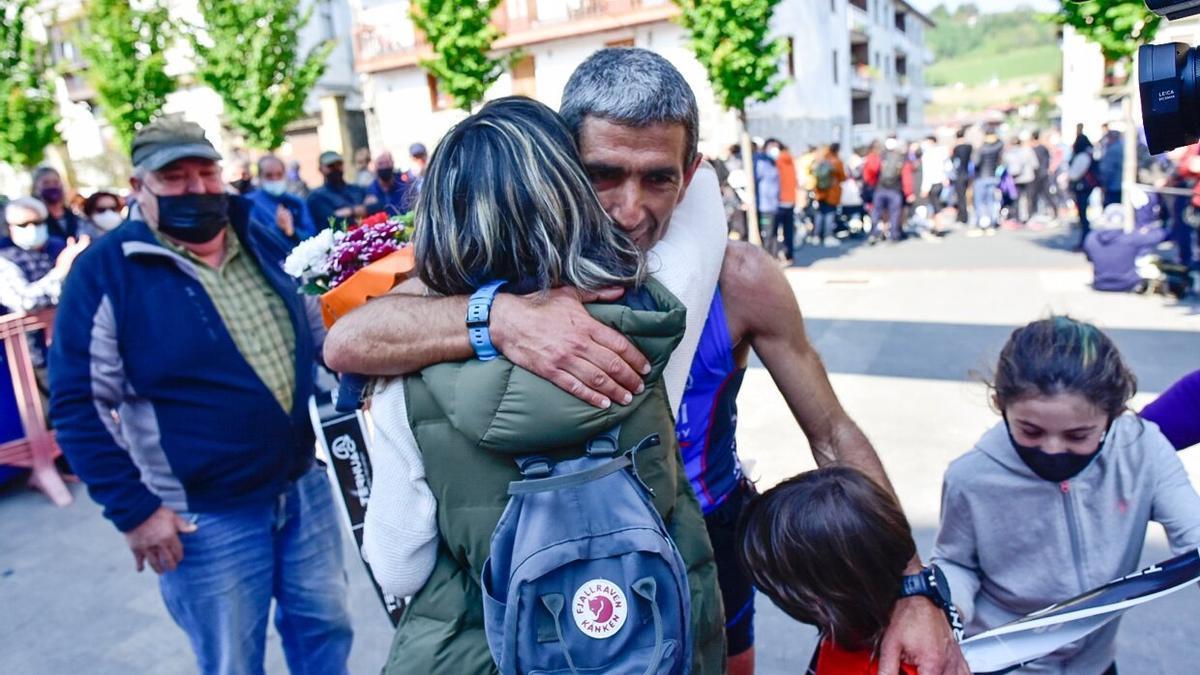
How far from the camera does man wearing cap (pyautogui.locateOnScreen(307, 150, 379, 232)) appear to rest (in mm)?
8698

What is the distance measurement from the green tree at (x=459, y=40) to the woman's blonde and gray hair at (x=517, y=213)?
18.4 m

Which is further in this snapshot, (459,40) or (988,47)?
(988,47)

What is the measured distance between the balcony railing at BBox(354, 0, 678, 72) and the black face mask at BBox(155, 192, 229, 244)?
21.7 meters

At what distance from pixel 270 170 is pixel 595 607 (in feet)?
26.6

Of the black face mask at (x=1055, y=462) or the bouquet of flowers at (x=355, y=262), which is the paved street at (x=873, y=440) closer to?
Result: the black face mask at (x=1055, y=462)

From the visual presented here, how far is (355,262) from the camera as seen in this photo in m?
1.82

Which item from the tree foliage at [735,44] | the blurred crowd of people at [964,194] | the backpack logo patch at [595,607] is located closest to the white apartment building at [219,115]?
the tree foliage at [735,44]

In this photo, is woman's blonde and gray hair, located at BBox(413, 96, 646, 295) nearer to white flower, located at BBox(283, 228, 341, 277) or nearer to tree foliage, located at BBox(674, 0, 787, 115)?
white flower, located at BBox(283, 228, 341, 277)

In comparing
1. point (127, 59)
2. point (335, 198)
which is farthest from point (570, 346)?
point (127, 59)

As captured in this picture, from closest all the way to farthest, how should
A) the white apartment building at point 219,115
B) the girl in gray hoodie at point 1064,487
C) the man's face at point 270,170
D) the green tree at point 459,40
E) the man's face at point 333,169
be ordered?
the girl in gray hoodie at point 1064,487
the man's face at point 270,170
the man's face at point 333,169
the green tree at point 459,40
the white apartment building at point 219,115

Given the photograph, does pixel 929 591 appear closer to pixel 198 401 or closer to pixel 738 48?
pixel 198 401

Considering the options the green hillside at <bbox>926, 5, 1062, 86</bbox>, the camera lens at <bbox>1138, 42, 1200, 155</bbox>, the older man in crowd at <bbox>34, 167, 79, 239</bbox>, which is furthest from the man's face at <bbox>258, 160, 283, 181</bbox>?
the green hillside at <bbox>926, 5, 1062, 86</bbox>

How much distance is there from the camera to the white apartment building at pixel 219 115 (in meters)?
26.8

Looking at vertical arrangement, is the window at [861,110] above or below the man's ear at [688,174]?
above
